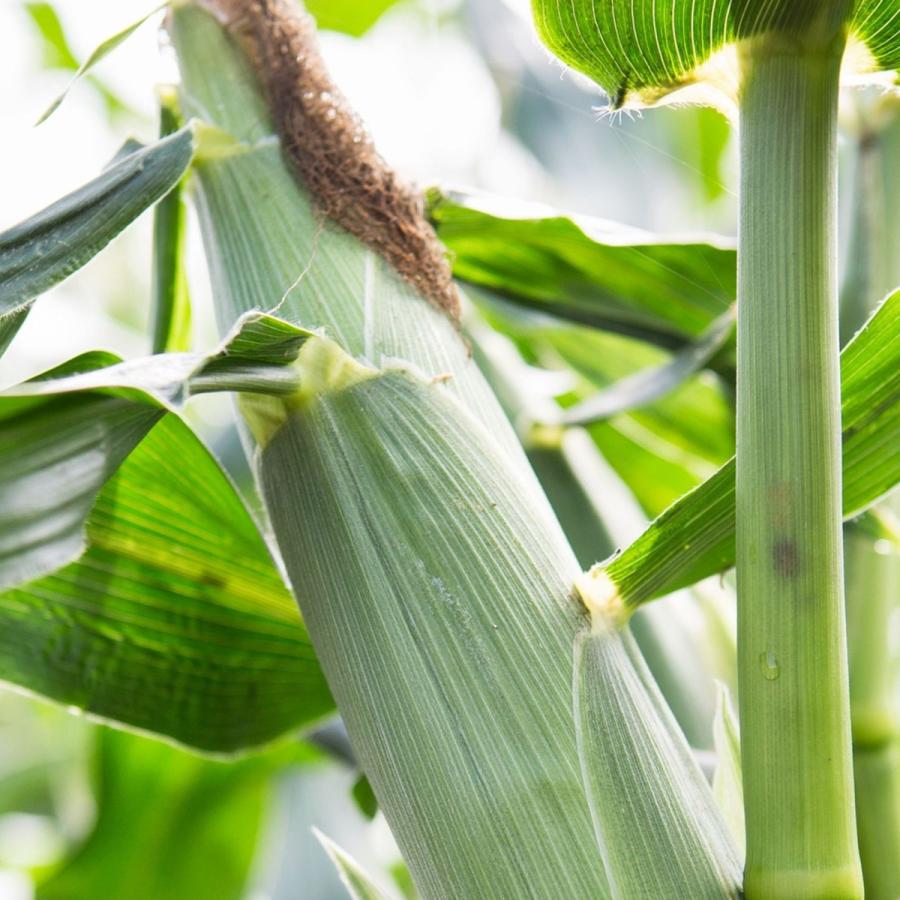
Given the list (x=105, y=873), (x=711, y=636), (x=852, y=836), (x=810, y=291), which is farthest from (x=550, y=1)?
(x=105, y=873)

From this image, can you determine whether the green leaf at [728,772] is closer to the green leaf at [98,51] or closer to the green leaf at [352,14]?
the green leaf at [98,51]

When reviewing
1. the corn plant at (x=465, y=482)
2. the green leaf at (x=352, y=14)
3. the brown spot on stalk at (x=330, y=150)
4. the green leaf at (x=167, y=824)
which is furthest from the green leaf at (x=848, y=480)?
the green leaf at (x=352, y=14)

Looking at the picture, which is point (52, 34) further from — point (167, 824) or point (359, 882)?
point (359, 882)

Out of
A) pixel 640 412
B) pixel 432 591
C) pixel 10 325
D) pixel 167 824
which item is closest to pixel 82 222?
pixel 10 325

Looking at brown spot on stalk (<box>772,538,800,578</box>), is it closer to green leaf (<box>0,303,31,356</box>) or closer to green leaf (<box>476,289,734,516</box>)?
green leaf (<box>0,303,31,356</box>)

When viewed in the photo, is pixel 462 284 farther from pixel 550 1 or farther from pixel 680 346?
pixel 550 1

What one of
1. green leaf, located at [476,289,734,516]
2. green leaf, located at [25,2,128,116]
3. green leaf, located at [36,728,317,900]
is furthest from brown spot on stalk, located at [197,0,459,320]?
green leaf, located at [25,2,128,116]
